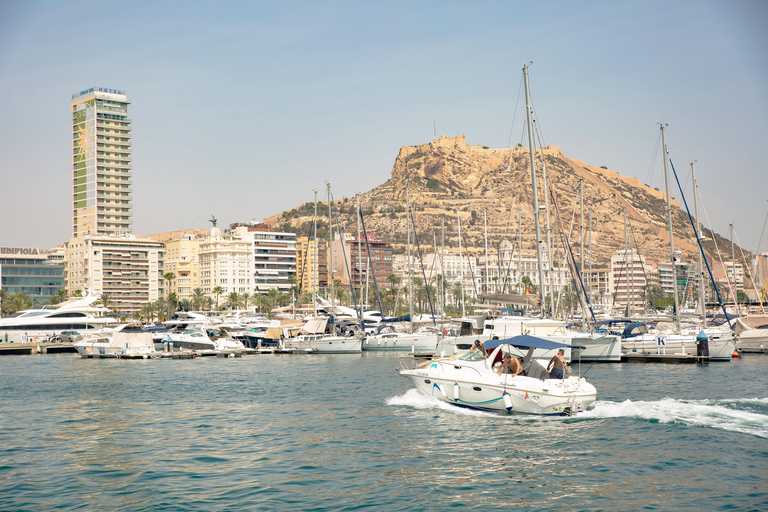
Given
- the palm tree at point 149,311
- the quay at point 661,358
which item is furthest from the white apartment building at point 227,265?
the quay at point 661,358

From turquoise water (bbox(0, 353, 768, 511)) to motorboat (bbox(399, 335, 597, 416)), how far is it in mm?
516

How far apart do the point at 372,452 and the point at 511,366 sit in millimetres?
7390

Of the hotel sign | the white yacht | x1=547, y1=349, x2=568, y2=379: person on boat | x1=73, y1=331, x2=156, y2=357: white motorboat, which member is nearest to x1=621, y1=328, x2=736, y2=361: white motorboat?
x1=547, y1=349, x2=568, y2=379: person on boat

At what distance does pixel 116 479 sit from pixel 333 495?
5795 millimetres

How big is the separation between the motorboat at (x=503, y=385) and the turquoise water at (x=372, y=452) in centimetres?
52

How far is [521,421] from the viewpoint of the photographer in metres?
25.8

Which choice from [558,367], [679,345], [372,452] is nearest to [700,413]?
[558,367]

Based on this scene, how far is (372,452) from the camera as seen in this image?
70.9 feet

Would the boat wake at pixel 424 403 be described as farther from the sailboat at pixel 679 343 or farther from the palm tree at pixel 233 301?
the palm tree at pixel 233 301

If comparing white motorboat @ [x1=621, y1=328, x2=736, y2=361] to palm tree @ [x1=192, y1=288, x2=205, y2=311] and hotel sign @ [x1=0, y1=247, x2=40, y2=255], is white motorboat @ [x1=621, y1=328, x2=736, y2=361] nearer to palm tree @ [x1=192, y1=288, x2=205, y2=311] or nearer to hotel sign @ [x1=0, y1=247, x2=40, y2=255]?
palm tree @ [x1=192, y1=288, x2=205, y2=311]

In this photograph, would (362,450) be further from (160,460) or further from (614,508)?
(614,508)

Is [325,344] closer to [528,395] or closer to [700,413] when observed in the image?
[528,395]

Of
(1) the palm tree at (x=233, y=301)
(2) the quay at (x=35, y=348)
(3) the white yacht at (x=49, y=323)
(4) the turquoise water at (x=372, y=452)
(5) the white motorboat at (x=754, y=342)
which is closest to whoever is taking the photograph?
(4) the turquoise water at (x=372, y=452)

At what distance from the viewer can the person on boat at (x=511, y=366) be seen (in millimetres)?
26734
